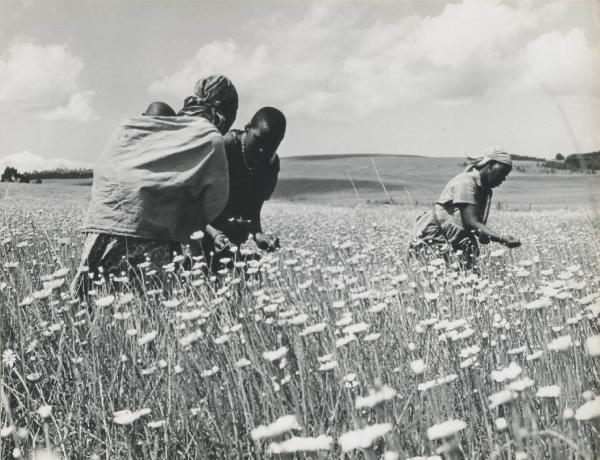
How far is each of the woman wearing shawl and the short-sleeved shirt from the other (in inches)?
90.2

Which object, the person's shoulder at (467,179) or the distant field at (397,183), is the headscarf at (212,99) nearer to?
the person's shoulder at (467,179)

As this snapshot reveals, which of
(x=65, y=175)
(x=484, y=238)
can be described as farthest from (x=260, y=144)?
(x=65, y=175)

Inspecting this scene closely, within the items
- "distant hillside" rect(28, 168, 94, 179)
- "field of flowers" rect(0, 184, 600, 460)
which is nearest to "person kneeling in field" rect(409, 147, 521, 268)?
"field of flowers" rect(0, 184, 600, 460)

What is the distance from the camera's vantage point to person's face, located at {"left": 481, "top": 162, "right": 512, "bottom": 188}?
5.11 metres

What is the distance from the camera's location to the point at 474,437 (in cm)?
176

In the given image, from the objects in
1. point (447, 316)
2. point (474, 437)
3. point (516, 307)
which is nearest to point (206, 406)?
point (474, 437)

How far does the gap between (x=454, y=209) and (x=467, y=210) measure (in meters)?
0.40

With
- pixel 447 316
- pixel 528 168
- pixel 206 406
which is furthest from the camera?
pixel 528 168

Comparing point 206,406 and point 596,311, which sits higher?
point 596,311

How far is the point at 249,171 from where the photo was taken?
416cm

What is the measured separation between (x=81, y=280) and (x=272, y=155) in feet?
4.97

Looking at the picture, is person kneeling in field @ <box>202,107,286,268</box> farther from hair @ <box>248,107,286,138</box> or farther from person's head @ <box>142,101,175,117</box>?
person's head @ <box>142,101,175,117</box>

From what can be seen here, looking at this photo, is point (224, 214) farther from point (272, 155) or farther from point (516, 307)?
point (516, 307)

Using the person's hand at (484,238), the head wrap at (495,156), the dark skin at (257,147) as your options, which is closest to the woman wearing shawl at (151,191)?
the dark skin at (257,147)
